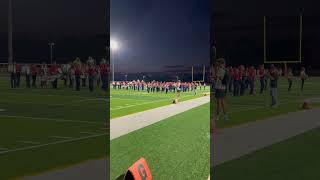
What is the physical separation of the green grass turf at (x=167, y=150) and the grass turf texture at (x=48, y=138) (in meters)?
0.41

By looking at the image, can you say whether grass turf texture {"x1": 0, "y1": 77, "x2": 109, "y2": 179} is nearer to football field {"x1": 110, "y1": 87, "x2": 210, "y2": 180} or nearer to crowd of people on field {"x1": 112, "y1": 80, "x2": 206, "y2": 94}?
football field {"x1": 110, "y1": 87, "x2": 210, "y2": 180}

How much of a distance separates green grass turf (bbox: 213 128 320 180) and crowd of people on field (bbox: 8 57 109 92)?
15.5 metres

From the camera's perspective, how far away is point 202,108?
17250 millimetres

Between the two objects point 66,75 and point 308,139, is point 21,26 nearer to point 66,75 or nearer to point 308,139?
point 66,75

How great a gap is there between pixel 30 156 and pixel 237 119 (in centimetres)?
666

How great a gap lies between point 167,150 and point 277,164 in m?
2.10

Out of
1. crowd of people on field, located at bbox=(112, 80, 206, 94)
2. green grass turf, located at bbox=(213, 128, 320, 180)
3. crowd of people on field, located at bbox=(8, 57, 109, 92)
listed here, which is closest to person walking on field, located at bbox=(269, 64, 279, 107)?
green grass turf, located at bbox=(213, 128, 320, 180)

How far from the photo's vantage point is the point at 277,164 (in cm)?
655

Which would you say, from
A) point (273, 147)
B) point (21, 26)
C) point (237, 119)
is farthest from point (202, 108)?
point (21, 26)

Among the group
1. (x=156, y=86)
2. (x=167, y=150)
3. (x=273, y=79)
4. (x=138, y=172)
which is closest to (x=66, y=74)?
(x=156, y=86)

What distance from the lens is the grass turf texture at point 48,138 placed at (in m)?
6.47

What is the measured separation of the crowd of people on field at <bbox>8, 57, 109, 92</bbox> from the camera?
23922 mm

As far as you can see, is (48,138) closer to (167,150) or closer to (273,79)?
(167,150)

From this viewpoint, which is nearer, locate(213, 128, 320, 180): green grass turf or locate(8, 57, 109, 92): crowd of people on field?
locate(213, 128, 320, 180): green grass turf
